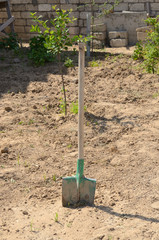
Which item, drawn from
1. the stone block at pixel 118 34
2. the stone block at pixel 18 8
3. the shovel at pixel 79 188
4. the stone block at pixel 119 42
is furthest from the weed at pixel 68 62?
the stone block at pixel 18 8

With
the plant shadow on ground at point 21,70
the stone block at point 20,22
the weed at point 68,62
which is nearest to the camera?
the weed at point 68,62

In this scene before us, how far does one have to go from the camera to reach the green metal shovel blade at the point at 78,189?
3133 mm

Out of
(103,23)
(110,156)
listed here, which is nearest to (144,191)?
(110,156)

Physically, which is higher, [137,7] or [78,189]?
[137,7]

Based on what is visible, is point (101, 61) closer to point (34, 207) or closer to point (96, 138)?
point (96, 138)

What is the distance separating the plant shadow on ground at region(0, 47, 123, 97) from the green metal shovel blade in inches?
134

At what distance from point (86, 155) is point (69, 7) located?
7.14 metres

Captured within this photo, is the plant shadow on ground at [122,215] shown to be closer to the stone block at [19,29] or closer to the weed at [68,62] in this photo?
the weed at [68,62]

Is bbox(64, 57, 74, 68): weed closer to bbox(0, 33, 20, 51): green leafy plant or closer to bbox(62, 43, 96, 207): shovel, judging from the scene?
bbox(0, 33, 20, 51): green leafy plant

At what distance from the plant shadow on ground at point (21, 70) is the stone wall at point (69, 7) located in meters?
1.97

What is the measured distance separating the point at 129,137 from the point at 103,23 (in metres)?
6.10

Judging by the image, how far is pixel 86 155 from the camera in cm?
410

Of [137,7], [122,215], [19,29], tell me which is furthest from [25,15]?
[122,215]

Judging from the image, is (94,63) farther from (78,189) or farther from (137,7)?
(78,189)
